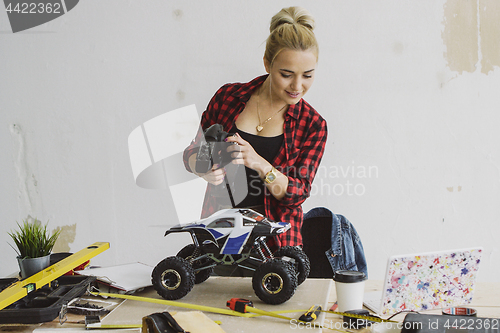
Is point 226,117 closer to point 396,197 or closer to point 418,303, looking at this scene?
point 418,303

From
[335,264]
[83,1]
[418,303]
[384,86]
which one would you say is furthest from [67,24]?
[418,303]

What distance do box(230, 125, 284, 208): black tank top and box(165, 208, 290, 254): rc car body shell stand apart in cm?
46

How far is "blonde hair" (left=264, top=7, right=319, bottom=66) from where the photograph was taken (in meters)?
1.42

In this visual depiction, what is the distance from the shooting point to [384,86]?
96.4 inches

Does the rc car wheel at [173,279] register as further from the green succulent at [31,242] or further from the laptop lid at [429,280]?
the laptop lid at [429,280]

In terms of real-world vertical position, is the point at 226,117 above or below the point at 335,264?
above

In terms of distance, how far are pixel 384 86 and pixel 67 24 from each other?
200 centimetres

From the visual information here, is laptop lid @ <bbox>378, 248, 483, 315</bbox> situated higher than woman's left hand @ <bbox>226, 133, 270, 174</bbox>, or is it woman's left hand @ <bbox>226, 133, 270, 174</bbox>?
woman's left hand @ <bbox>226, 133, 270, 174</bbox>

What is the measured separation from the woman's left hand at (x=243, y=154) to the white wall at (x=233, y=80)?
120cm

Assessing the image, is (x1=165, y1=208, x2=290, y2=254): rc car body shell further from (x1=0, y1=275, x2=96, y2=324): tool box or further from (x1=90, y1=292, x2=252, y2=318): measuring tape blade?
(x1=0, y1=275, x2=96, y2=324): tool box

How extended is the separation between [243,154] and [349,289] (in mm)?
557

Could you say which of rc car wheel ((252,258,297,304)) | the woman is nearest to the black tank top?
the woman

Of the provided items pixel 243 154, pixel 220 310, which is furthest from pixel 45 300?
pixel 243 154

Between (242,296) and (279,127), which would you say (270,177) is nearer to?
(279,127)
